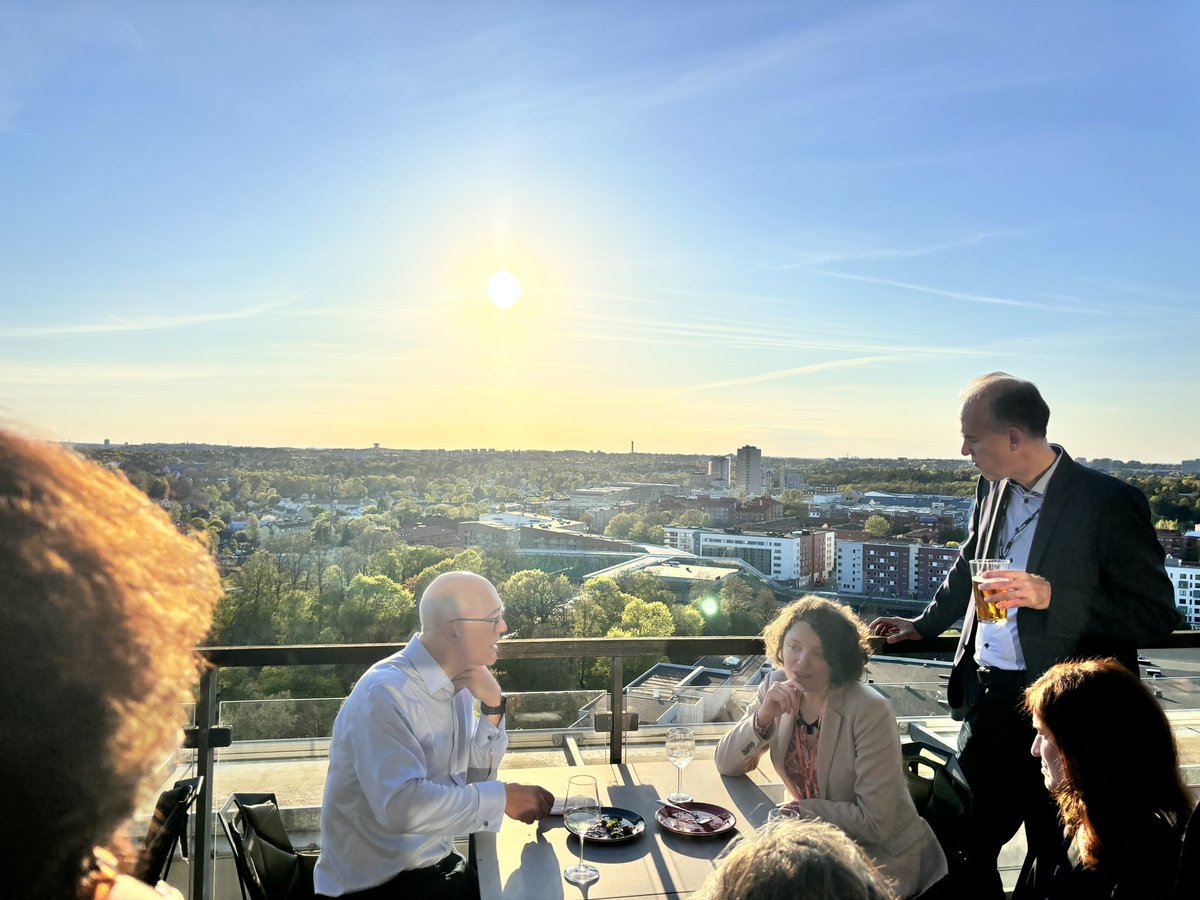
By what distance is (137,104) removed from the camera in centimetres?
1725

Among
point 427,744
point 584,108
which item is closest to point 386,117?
point 584,108

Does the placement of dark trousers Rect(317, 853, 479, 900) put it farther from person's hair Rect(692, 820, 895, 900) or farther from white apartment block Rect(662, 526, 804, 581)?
white apartment block Rect(662, 526, 804, 581)

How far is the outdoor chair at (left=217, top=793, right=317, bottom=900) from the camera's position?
2371mm

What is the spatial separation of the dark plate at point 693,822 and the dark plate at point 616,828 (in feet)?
0.23

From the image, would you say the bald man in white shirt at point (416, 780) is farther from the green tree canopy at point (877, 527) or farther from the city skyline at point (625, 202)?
the green tree canopy at point (877, 527)

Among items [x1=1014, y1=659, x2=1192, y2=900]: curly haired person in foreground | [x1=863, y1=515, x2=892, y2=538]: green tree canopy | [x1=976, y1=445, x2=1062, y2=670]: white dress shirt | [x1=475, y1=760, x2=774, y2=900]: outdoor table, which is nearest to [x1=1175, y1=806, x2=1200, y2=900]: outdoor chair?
[x1=1014, y1=659, x2=1192, y2=900]: curly haired person in foreground

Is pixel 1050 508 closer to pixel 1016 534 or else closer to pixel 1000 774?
pixel 1016 534

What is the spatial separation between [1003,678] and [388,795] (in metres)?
2.03

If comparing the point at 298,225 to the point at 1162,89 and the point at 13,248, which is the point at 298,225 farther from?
the point at 1162,89

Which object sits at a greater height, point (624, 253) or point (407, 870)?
point (624, 253)

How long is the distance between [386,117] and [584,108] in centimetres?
352

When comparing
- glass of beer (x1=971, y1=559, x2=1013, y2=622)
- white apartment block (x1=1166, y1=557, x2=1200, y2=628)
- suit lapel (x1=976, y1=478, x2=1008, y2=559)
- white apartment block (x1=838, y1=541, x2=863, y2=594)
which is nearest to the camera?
glass of beer (x1=971, y1=559, x2=1013, y2=622)

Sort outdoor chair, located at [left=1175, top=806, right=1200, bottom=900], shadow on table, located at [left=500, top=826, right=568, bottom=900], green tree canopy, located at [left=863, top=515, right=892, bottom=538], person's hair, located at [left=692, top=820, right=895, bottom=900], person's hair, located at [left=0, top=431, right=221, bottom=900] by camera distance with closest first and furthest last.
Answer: person's hair, located at [left=0, top=431, right=221, bottom=900] < person's hair, located at [left=692, top=820, right=895, bottom=900] < outdoor chair, located at [left=1175, top=806, right=1200, bottom=900] < shadow on table, located at [left=500, top=826, right=568, bottom=900] < green tree canopy, located at [left=863, top=515, right=892, bottom=538]

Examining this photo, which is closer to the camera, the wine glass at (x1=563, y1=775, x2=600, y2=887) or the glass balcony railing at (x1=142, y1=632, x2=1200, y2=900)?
the wine glass at (x1=563, y1=775, x2=600, y2=887)
